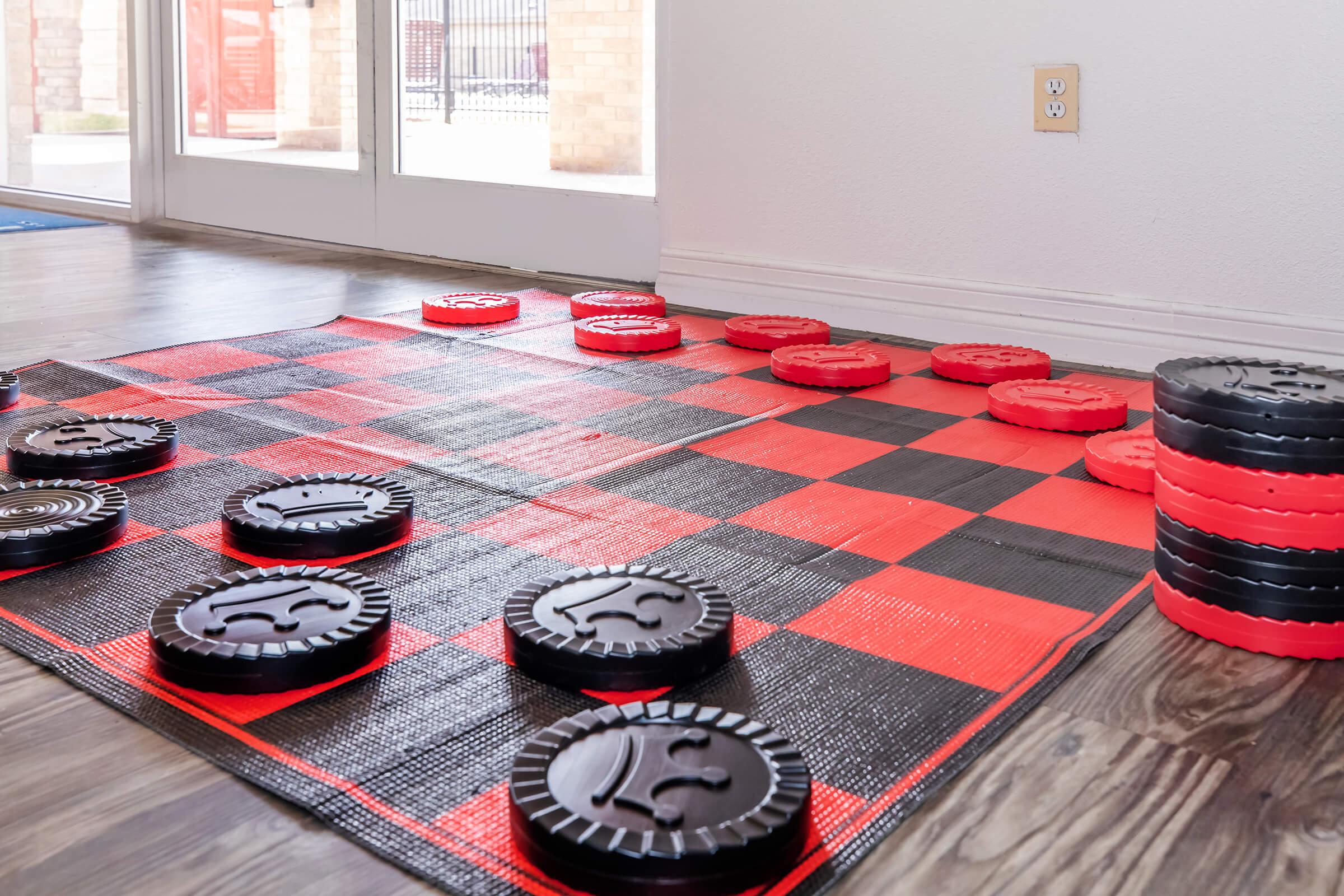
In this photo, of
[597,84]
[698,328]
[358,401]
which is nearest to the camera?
[358,401]

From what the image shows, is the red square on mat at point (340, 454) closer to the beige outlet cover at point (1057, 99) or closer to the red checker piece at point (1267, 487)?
the red checker piece at point (1267, 487)

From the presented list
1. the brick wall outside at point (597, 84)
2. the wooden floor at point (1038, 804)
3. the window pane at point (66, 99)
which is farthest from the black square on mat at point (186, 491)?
the window pane at point (66, 99)

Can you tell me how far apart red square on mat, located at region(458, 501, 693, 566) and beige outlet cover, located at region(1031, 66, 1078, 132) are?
1.72 meters

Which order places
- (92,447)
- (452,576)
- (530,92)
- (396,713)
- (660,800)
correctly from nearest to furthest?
(660,800) < (396,713) < (452,576) < (92,447) < (530,92)

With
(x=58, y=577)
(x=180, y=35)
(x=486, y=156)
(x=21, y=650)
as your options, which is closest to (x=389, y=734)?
(x=21, y=650)

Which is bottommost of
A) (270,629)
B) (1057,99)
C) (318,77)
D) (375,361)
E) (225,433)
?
(270,629)

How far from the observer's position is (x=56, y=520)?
1.62 metres

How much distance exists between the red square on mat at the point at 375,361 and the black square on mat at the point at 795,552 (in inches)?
48.9

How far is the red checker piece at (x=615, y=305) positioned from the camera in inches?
132

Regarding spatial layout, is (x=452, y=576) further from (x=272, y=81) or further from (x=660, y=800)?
(x=272, y=81)

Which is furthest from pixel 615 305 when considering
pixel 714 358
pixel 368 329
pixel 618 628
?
pixel 618 628

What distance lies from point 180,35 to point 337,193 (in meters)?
1.37

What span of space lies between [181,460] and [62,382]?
2.20 feet

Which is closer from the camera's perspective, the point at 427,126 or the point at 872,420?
the point at 872,420
